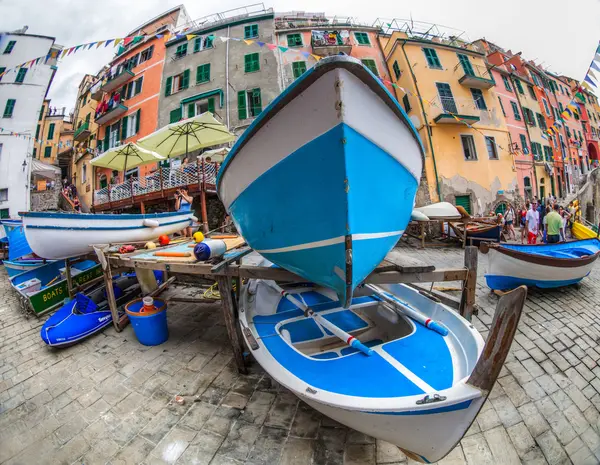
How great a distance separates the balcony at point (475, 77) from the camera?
14680mm

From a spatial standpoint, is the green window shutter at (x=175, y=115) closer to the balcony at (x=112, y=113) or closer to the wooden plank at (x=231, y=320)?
the balcony at (x=112, y=113)

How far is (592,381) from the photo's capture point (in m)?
2.85

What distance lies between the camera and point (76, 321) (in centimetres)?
421

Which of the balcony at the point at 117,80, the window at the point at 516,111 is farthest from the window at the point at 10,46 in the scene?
the window at the point at 516,111

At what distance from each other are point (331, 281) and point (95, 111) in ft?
81.0

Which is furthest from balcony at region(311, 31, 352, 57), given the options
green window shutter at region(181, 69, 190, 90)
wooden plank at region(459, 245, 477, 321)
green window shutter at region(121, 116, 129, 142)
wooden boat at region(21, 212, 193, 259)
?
wooden plank at region(459, 245, 477, 321)

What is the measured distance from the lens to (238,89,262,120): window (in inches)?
556

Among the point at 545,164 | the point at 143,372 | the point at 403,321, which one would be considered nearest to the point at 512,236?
the point at 545,164

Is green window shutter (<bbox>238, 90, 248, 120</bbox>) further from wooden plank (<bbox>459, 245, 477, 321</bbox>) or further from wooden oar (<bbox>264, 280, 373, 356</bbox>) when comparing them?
wooden plank (<bbox>459, 245, 477, 321</bbox>)

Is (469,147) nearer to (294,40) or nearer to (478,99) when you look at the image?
(478,99)

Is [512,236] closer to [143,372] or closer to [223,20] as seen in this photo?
[143,372]

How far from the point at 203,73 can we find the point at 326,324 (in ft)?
58.6

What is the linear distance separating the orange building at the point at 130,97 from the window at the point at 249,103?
19.1ft

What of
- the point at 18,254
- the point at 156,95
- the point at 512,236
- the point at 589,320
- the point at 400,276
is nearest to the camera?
the point at 400,276
